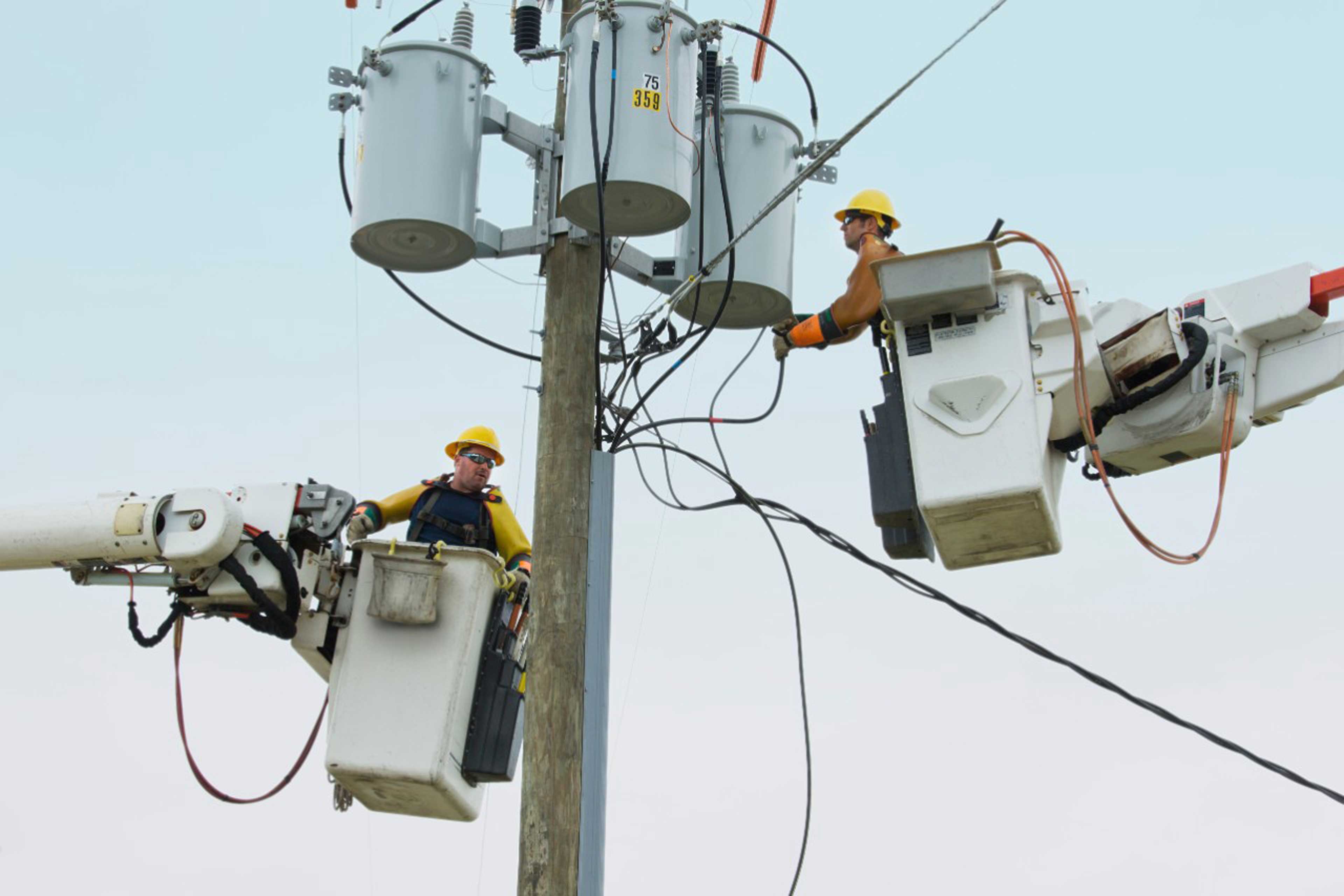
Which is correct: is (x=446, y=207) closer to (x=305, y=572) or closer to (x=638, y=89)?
(x=638, y=89)

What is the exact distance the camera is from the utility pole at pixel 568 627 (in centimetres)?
756

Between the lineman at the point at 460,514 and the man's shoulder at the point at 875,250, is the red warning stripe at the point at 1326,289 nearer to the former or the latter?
the man's shoulder at the point at 875,250

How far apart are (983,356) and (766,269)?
177 cm

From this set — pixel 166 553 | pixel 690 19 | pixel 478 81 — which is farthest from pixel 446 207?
pixel 166 553

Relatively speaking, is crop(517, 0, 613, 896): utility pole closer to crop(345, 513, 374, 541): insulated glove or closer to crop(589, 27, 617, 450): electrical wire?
crop(589, 27, 617, 450): electrical wire

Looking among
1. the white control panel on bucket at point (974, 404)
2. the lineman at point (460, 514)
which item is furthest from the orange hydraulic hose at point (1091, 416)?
the lineman at point (460, 514)

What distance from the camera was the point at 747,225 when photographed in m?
8.81

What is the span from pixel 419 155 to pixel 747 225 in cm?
141

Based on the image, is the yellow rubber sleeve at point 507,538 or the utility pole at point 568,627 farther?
the yellow rubber sleeve at point 507,538

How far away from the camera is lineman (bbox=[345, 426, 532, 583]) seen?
9.14 meters

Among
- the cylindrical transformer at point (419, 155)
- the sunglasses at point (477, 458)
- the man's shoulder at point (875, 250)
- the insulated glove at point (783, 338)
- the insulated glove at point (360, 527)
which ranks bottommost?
the insulated glove at point (360, 527)


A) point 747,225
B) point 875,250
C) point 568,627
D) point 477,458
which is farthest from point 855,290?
point 477,458

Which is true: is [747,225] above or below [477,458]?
above

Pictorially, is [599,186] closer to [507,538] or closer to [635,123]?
[635,123]
